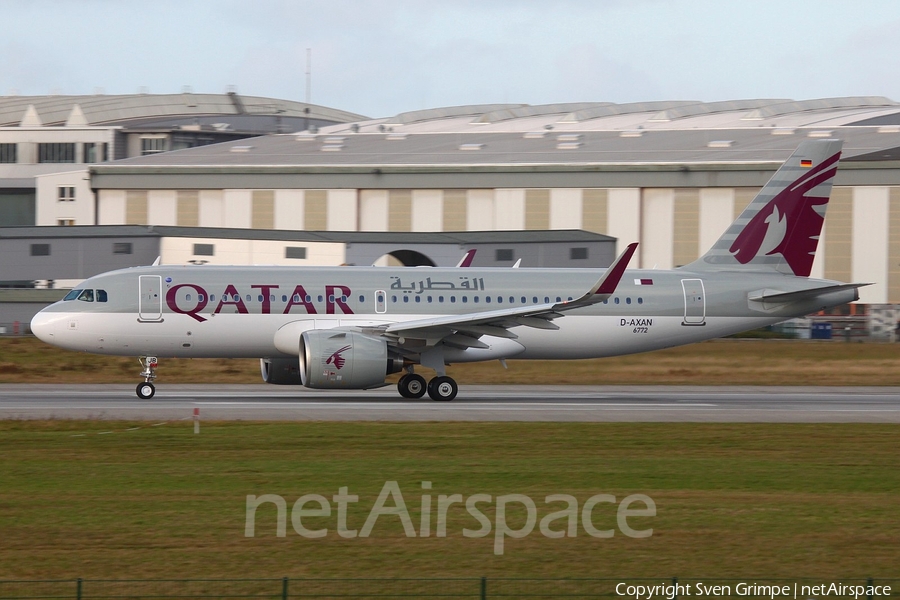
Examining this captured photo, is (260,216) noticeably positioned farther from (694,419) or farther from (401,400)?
(694,419)

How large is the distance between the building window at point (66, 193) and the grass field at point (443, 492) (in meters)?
47.7

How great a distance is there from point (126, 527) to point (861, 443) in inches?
577

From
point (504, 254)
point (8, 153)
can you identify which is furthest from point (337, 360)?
point (8, 153)

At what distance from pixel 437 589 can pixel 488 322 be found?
1889 cm

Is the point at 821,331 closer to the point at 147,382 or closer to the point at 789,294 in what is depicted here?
the point at 789,294

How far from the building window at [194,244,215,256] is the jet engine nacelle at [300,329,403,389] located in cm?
2635

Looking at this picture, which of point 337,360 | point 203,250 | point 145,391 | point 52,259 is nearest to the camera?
point 337,360

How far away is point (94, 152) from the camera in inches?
3553

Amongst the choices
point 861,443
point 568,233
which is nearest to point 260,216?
point 568,233

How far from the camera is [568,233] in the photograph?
58.5 meters

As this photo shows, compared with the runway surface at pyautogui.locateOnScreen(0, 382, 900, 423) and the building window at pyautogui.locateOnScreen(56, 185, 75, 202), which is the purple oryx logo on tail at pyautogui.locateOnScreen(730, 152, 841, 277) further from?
the building window at pyautogui.locateOnScreen(56, 185, 75, 202)

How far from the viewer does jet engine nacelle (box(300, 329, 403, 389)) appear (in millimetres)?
28438

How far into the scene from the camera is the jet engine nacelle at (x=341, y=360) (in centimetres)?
2844

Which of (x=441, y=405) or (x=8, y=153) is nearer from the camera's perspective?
(x=441, y=405)
